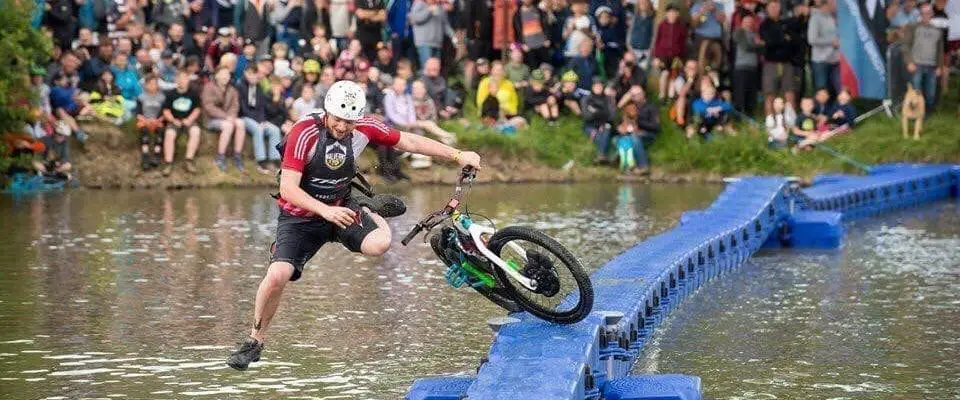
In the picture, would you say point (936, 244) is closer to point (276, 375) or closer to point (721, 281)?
point (721, 281)

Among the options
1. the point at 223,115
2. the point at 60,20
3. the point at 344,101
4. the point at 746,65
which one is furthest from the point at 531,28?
the point at 344,101

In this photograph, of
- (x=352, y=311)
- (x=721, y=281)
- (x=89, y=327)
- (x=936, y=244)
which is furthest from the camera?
(x=936, y=244)

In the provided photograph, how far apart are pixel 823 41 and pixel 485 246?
19602 mm

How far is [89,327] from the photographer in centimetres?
1454

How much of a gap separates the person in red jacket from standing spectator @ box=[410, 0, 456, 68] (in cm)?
351

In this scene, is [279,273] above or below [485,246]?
below

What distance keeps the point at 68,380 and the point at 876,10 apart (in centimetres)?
2178

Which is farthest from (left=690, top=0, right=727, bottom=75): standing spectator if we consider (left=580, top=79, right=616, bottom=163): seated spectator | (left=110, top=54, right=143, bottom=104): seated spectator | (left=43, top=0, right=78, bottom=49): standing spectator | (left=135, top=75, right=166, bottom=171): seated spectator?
(left=43, top=0, right=78, bottom=49): standing spectator

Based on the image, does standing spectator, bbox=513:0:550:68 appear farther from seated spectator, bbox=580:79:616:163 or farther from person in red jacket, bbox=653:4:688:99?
person in red jacket, bbox=653:4:688:99

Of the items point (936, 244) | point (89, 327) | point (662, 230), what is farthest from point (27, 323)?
point (936, 244)

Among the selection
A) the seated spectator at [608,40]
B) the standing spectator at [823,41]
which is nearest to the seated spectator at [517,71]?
the seated spectator at [608,40]

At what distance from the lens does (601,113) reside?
30.4 m

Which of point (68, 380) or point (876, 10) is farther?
point (876, 10)

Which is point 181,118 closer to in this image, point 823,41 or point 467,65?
point 467,65
